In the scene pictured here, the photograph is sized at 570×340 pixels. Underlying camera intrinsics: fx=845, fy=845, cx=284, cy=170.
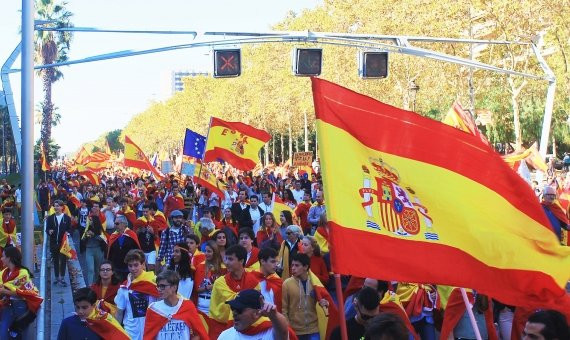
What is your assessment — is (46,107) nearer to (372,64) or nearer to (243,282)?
(372,64)

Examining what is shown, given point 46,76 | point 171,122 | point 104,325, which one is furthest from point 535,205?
point 171,122

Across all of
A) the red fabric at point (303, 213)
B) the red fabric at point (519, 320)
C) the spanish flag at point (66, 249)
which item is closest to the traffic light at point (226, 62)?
the red fabric at point (303, 213)

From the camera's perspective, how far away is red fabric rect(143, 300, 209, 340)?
21.5ft

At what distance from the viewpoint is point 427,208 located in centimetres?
511

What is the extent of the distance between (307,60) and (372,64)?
1361 millimetres

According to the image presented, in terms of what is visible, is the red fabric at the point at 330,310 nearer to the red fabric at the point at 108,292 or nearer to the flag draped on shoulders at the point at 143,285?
the flag draped on shoulders at the point at 143,285

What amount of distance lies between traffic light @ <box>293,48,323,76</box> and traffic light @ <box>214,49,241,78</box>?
108 cm

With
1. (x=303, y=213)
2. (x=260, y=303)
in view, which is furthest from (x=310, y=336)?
(x=303, y=213)

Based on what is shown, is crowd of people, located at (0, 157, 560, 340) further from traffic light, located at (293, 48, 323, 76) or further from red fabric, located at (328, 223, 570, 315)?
traffic light, located at (293, 48, 323, 76)

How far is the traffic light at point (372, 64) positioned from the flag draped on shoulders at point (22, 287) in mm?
9313

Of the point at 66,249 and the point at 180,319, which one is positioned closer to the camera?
the point at 180,319

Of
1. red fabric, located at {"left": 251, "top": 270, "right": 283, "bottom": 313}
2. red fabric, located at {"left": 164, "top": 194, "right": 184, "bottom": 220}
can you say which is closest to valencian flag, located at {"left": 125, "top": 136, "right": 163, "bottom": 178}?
red fabric, located at {"left": 164, "top": 194, "right": 184, "bottom": 220}

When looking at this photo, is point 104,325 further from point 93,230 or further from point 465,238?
point 93,230

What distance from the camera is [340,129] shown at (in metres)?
5.09
